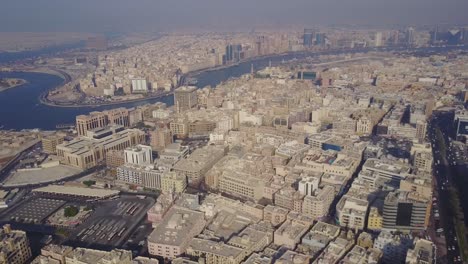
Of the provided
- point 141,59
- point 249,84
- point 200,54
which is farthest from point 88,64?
point 249,84

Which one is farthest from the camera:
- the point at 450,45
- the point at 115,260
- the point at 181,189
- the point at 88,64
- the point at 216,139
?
the point at 450,45

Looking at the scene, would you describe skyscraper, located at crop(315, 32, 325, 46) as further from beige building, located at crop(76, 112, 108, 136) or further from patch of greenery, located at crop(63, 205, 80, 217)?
patch of greenery, located at crop(63, 205, 80, 217)

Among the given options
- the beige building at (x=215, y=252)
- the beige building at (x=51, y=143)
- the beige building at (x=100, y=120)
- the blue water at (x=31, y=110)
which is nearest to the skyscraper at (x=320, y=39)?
the blue water at (x=31, y=110)

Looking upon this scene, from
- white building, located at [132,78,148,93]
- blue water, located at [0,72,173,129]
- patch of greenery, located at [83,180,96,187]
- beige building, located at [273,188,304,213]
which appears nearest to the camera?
beige building, located at [273,188,304,213]

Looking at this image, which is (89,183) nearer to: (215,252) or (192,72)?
(215,252)

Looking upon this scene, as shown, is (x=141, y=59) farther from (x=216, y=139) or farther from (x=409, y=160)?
(x=409, y=160)

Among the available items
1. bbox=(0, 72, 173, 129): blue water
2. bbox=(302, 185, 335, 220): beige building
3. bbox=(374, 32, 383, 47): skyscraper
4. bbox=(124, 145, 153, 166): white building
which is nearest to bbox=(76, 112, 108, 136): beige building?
bbox=(0, 72, 173, 129): blue water

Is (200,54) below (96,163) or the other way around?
the other way around

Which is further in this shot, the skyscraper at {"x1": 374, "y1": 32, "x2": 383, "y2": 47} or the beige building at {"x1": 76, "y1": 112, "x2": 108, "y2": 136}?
the skyscraper at {"x1": 374, "y1": 32, "x2": 383, "y2": 47}
